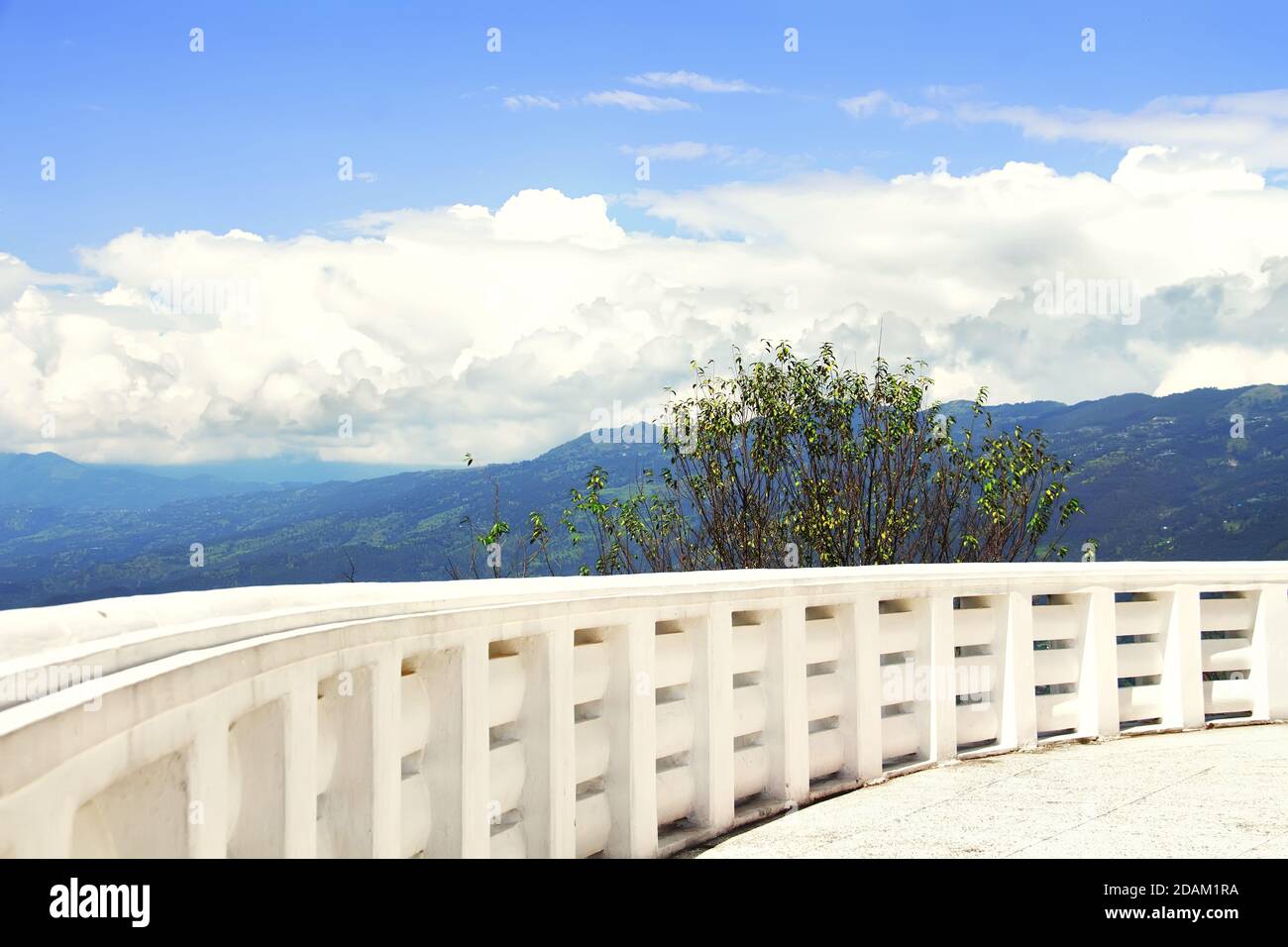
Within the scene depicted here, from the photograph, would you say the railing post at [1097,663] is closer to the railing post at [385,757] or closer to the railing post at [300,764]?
the railing post at [385,757]

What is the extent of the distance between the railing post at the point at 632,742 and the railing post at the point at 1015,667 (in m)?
3.20

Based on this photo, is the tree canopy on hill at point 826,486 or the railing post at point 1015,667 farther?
the tree canopy on hill at point 826,486

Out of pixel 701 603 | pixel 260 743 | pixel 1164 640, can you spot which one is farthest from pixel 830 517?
pixel 260 743

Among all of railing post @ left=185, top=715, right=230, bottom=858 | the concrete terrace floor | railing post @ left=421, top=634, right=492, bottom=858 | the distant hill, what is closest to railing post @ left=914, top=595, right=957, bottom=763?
the concrete terrace floor

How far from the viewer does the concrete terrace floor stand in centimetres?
607

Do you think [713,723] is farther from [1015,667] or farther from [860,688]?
[1015,667]

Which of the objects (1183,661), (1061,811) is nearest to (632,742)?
(1061,811)

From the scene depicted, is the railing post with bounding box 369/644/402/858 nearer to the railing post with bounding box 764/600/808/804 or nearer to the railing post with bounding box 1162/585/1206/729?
the railing post with bounding box 764/600/808/804

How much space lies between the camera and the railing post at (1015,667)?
8516 mm

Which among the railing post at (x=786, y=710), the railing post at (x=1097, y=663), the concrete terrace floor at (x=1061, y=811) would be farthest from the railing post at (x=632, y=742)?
the railing post at (x=1097, y=663)

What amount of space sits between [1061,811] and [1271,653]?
3.57 meters

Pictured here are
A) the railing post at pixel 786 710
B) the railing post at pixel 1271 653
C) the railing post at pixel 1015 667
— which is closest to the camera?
the railing post at pixel 786 710

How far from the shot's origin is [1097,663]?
8898 millimetres
